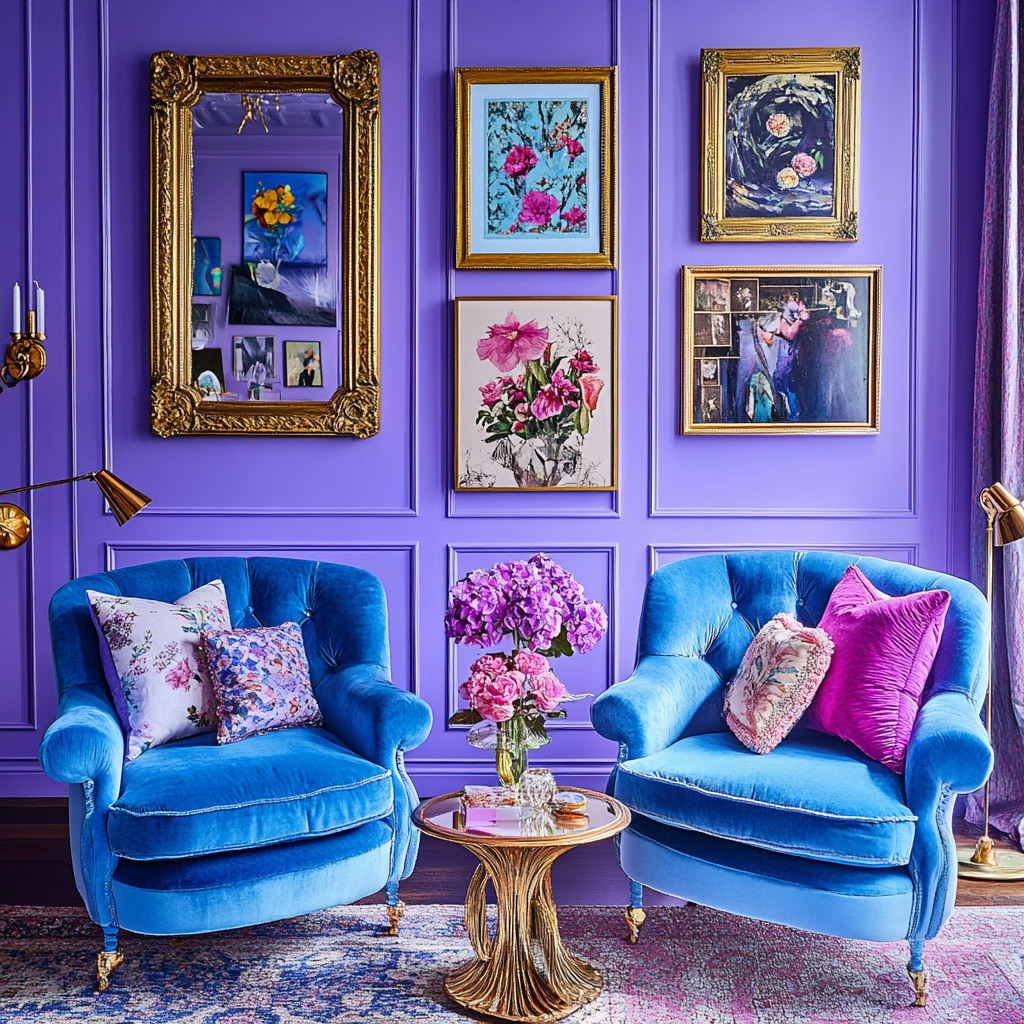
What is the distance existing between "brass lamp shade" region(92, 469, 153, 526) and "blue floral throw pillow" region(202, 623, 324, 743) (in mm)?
494

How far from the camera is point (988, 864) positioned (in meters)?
2.79

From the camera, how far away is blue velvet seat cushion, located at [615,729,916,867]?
77.3 inches

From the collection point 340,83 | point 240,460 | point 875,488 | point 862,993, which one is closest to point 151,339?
point 240,460

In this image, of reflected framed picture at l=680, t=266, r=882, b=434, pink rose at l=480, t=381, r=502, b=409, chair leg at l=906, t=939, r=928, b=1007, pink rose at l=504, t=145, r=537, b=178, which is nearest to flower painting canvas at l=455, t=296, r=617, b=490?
pink rose at l=480, t=381, r=502, b=409

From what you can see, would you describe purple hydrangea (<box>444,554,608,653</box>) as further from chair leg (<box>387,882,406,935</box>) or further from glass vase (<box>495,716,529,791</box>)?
chair leg (<box>387,882,406,935</box>)

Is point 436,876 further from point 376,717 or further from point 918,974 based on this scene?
point 918,974

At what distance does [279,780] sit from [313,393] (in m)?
1.63

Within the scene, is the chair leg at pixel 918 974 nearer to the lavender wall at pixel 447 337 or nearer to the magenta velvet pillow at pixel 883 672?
the magenta velvet pillow at pixel 883 672

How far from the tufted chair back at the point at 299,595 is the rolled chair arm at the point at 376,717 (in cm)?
17

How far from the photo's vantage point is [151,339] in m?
3.33

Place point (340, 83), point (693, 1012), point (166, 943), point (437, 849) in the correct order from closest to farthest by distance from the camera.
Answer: point (693, 1012) → point (166, 943) → point (437, 849) → point (340, 83)

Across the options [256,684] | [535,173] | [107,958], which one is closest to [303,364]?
[535,173]

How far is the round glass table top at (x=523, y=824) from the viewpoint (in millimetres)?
1882

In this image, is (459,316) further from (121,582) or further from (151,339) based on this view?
(121,582)
